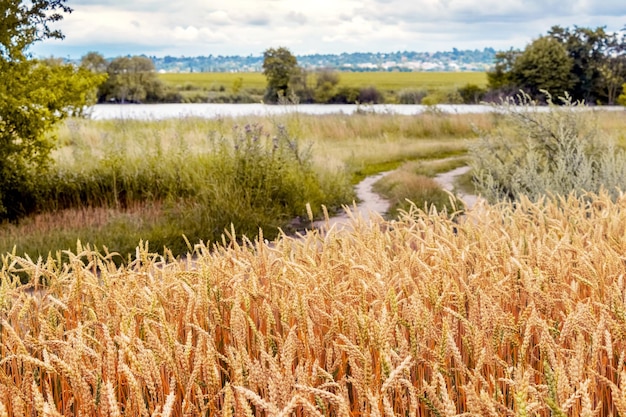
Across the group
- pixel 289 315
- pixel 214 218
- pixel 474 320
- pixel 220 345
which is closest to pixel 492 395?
pixel 474 320

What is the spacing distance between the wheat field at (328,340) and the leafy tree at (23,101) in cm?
762

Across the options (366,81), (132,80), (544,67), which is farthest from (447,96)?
(366,81)

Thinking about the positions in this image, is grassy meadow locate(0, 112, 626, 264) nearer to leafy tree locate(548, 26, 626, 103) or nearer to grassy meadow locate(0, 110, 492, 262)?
grassy meadow locate(0, 110, 492, 262)

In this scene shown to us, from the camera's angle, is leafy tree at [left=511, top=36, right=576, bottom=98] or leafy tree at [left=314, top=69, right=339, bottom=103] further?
leafy tree at [left=314, top=69, right=339, bottom=103]

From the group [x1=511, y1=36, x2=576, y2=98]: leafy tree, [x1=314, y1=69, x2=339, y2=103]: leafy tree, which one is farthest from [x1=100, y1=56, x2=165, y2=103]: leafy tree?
[x1=511, y1=36, x2=576, y2=98]: leafy tree

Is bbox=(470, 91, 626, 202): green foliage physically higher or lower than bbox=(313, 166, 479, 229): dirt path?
higher

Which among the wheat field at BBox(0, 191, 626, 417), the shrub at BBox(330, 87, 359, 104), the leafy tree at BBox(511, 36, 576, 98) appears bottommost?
the wheat field at BBox(0, 191, 626, 417)

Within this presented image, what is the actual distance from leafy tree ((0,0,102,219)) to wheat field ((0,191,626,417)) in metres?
7.62

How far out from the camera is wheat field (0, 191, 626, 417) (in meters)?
1.53

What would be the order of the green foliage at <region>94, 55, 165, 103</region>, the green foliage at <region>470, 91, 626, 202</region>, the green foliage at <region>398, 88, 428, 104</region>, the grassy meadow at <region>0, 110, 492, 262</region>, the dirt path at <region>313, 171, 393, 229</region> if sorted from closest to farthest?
the green foliage at <region>470, 91, 626, 202</region>, the grassy meadow at <region>0, 110, 492, 262</region>, the dirt path at <region>313, 171, 393, 229</region>, the green foliage at <region>94, 55, 165, 103</region>, the green foliage at <region>398, 88, 428, 104</region>

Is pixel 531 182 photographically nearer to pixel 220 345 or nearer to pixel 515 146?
pixel 515 146

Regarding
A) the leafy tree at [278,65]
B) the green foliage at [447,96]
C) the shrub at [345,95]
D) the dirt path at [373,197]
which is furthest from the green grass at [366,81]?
the dirt path at [373,197]

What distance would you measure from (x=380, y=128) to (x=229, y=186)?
49.6 ft

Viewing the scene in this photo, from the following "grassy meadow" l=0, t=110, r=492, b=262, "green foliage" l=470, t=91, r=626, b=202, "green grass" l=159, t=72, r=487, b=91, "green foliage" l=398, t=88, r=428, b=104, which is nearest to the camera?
"green foliage" l=470, t=91, r=626, b=202
